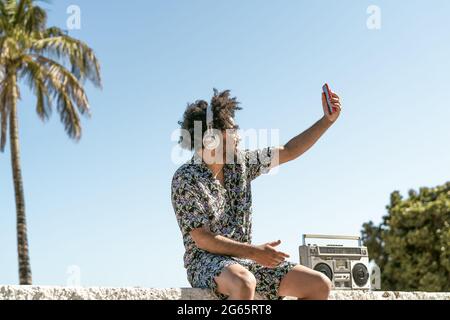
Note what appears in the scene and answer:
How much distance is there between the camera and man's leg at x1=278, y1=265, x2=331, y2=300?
119 inches

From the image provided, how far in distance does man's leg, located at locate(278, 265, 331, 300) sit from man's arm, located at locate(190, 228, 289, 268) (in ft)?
0.68

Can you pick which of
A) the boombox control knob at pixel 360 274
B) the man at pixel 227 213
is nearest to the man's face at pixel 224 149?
the man at pixel 227 213

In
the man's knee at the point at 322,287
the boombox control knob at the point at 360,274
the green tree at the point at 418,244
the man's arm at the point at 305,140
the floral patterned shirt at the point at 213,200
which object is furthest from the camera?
the green tree at the point at 418,244

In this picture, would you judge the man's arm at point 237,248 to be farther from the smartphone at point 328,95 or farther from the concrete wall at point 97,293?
the smartphone at point 328,95

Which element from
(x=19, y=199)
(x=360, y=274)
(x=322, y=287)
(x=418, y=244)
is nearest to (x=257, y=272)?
(x=322, y=287)

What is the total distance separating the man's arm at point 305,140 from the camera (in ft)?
11.7

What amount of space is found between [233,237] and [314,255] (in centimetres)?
188

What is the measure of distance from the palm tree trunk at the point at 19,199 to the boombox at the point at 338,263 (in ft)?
31.1

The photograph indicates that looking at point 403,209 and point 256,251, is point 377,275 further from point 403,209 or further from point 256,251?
point 403,209

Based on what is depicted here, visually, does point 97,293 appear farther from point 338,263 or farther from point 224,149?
point 338,263

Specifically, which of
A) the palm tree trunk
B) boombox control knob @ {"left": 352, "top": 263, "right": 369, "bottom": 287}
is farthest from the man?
the palm tree trunk

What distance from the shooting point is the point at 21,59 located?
1425 centimetres

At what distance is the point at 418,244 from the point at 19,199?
9.60 m

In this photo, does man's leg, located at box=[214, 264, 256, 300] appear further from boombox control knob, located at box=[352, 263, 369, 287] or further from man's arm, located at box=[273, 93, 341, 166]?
boombox control knob, located at box=[352, 263, 369, 287]
